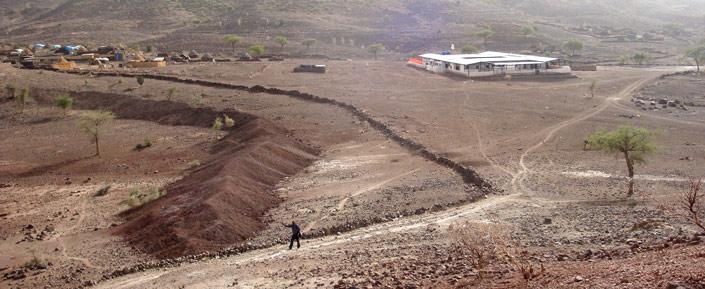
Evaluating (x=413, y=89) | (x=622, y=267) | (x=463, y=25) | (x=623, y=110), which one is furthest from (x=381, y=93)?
(x=463, y=25)

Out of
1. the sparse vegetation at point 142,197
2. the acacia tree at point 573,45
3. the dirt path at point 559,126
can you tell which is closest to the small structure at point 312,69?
the dirt path at point 559,126

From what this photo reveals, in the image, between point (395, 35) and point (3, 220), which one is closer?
point (3, 220)

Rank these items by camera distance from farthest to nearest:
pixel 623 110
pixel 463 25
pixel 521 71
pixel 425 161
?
pixel 463 25
pixel 521 71
pixel 623 110
pixel 425 161

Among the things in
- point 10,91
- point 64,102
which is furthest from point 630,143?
point 10,91

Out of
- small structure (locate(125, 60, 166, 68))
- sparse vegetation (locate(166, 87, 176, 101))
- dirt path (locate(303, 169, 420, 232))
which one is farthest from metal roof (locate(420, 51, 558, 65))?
dirt path (locate(303, 169, 420, 232))

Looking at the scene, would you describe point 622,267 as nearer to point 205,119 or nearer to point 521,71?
point 205,119

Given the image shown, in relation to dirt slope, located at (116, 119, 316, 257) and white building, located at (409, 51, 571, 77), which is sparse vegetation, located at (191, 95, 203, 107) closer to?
dirt slope, located at (116, 119, 316, 257)

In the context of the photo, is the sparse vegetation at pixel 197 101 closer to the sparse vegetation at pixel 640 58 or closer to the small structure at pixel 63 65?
the small structure at pixel 63 65

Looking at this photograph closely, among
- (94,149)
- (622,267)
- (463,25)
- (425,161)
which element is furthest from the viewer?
(463,25)
